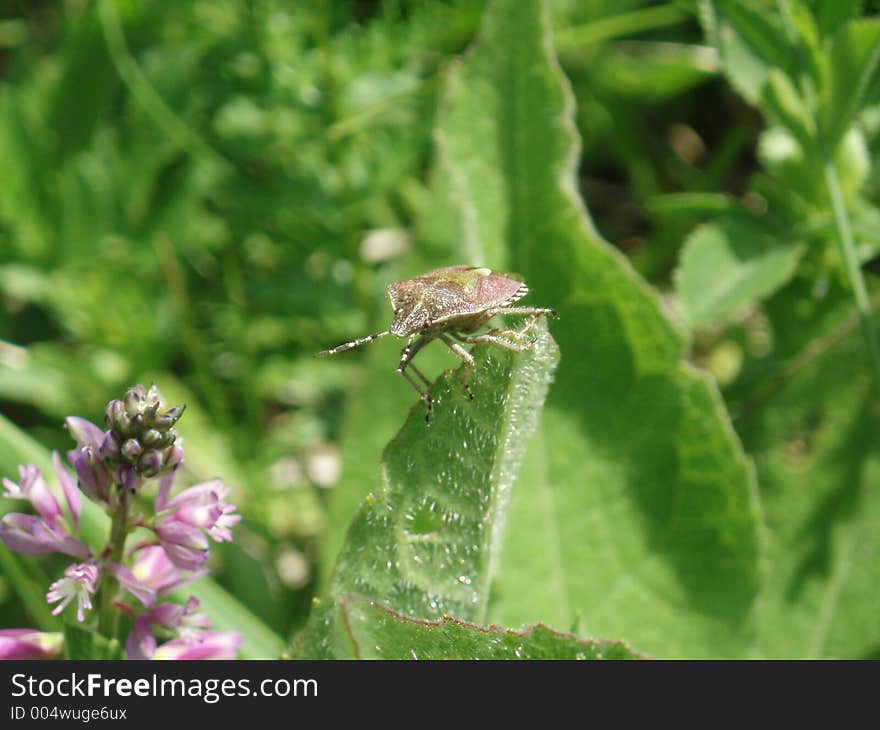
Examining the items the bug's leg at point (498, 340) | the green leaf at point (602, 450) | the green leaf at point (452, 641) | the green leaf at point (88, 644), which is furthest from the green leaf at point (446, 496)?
the green leaf at point (602, 450)

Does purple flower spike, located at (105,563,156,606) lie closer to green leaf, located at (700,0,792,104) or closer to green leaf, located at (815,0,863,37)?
green leaf, located at (700,0,792,104)

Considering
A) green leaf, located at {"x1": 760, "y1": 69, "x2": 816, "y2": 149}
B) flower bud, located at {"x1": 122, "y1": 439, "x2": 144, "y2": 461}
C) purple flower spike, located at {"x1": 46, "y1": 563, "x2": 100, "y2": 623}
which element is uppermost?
green leaf, located at {"x1": 760, "y1": 69, "x2": 816, "y2": 149}

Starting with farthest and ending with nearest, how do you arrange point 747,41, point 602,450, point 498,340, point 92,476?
point 747,41
point 602,450
point 498,340
point 92,476

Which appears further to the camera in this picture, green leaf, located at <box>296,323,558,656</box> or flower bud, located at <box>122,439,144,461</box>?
green leaf, located at <box>296,323,558,656</box>

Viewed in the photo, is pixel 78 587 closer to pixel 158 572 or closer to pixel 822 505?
pixel 158 572

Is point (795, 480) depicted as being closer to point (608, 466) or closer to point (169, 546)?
point (608, 466)

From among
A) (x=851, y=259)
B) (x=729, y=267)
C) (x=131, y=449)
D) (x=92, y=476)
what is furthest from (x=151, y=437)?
(x=851, y=259)

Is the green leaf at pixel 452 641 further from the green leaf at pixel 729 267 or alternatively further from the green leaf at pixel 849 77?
the green leaf at pixel 849 77

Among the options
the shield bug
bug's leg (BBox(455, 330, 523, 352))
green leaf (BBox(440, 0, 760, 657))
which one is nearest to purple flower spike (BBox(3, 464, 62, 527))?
the shield bug
